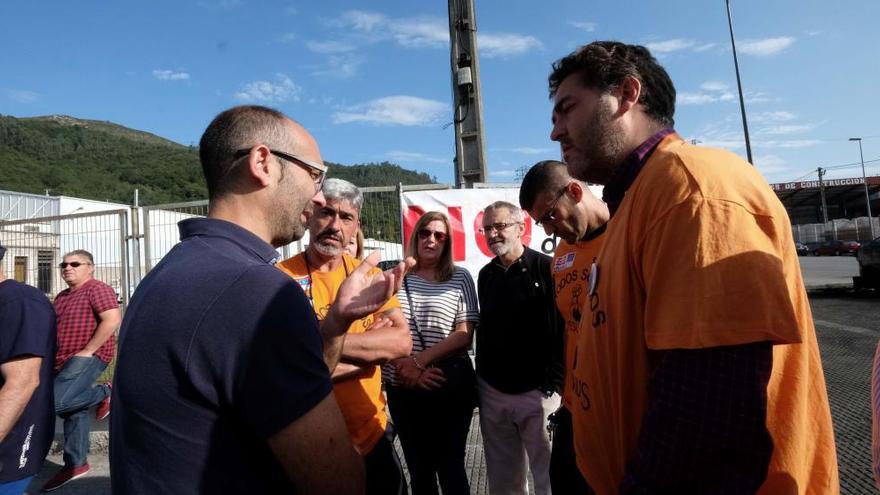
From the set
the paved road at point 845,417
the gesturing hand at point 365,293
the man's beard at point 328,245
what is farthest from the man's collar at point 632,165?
the paved road at point 845,417

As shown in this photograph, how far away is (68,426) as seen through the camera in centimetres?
453

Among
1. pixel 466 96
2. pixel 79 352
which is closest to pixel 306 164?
pixel 79 352

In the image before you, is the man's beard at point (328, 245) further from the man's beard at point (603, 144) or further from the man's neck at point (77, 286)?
the man's neck at point (77, 286)

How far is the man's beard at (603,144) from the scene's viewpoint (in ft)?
4.70

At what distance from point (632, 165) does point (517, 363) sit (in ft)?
6.59

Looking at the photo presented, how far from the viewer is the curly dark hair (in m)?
1.46

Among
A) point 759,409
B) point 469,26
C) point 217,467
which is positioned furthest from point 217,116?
point 469,26

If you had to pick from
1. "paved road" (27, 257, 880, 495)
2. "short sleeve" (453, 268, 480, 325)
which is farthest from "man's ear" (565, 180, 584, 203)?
"paved road" (27, 257, 880, 495)

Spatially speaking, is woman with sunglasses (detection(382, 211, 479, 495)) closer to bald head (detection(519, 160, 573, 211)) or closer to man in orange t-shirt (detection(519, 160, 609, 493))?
man in orange t-shirt (detection(519, 160, 609, 493))

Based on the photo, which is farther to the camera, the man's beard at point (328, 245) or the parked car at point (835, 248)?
the parked car at point (835, 248)

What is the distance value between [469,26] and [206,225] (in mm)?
7423

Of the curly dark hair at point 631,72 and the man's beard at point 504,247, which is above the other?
the curly dark hair at point 631,72

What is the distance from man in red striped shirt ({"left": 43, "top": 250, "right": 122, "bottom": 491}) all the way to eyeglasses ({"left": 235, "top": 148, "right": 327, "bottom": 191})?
173 inches

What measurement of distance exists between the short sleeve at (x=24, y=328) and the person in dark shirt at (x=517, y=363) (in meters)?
2.39
